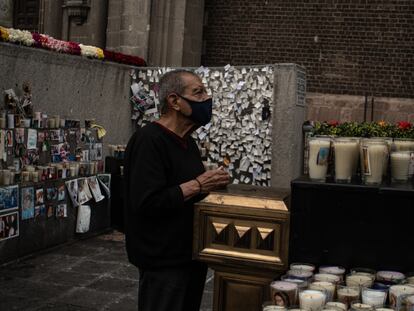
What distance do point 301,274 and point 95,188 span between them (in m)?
5.43

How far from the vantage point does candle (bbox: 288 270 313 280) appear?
2.73 meters

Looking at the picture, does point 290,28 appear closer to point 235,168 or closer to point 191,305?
point 235,168

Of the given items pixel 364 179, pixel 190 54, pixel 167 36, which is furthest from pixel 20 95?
pixel 190 54

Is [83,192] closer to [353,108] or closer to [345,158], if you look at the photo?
[345,158]

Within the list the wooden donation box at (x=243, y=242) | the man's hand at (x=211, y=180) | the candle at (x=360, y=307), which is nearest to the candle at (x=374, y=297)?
the candle at (x=360, y=307)

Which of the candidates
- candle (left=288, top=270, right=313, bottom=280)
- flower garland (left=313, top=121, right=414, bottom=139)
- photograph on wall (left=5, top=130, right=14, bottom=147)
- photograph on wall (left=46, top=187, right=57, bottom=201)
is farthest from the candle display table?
flower garland (left=313, top=121, right=414, bottom=139)

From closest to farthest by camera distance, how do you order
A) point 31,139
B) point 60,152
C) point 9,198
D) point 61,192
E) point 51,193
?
point 9,198 < point 31,139 < point 51,193 < point 61,192 < point 60,152

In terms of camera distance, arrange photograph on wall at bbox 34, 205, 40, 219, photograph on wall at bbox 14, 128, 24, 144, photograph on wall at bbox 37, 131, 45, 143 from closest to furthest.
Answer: photograph on wall at bbox 14, 128, 24, 144, photograph on wall at bbox 34, 205, 40, 219, photograph on wall at bbox 37, 131, 45, 143

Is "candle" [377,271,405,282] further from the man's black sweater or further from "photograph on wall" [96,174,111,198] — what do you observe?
"photograph on wall" [96,174,111,198]

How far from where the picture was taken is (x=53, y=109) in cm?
727

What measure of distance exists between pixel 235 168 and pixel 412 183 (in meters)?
5.98

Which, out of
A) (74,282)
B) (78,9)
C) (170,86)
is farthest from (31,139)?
(78,9)

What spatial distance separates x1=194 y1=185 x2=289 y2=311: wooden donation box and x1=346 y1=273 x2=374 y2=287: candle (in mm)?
348

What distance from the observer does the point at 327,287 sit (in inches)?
102
